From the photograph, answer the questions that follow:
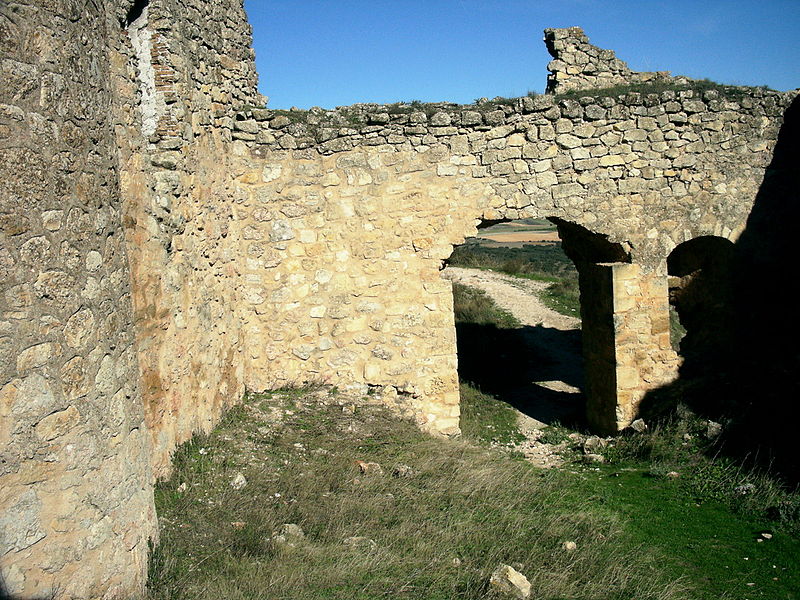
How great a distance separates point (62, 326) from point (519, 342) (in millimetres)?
10596

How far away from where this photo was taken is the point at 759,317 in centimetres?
848

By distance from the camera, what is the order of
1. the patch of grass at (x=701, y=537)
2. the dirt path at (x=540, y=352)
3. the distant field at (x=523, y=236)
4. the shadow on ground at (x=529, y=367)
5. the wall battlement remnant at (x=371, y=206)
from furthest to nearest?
the distant field at (x=523, y=236), the shadow on ground at (x=529, y=367), the dirt path at (x=540, y=352), the wall battlement remnant at (x=371, y=206), the patch of grass at (x=701, y=537)

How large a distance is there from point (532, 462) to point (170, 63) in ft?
18.0

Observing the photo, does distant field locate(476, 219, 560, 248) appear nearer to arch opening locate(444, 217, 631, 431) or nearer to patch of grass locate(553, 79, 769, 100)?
arch opening locate(444, 217, 631, 431)

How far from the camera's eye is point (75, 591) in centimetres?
293

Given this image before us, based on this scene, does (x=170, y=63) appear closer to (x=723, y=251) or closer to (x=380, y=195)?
(x=380, y=195)

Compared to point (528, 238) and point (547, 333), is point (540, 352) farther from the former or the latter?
point (528, 238)

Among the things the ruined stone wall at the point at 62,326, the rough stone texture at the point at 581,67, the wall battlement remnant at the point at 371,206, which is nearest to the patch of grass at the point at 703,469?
the wall battlement remnant at the point at 371,206

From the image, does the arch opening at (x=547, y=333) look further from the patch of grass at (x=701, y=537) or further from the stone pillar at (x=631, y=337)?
the patch of grass at (x=701, y=537)

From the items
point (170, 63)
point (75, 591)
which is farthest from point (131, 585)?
point (170, 63)

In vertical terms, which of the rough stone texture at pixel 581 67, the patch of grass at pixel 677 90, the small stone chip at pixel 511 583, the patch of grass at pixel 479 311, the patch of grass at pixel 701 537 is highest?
the rough stone texture at pixel 581 67

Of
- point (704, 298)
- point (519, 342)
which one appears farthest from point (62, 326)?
point (519, 342)

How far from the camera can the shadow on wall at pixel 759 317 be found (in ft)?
25.3

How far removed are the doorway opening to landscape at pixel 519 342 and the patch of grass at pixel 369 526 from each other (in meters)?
2.67
